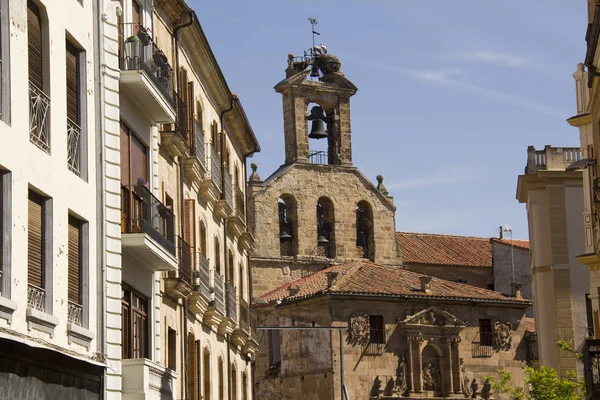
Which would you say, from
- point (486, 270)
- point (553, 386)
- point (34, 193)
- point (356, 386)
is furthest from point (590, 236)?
point (486, 270)

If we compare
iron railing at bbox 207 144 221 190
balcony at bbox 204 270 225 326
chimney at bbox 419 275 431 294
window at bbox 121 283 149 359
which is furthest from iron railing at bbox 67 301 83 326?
chimney at bbox 419 275 431 294

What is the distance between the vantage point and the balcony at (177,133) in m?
28.4

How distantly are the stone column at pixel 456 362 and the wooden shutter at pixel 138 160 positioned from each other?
40985mm

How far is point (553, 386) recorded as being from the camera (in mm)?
40625

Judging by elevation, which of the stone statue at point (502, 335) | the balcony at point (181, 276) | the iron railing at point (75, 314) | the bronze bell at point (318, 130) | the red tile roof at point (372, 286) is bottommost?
the iron railing at point (75, 314)

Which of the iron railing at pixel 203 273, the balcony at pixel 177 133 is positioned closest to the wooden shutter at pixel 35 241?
the balcony at pixel 177 133

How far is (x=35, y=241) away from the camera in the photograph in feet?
60.4

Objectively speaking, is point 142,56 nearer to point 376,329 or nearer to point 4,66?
point 4,66

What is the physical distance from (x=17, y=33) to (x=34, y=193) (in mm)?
1987

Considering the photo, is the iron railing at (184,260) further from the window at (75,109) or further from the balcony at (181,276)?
the window at (75,109)

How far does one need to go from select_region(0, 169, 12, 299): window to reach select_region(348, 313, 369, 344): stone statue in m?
45.9

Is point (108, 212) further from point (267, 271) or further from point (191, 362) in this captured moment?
point (267, 271)

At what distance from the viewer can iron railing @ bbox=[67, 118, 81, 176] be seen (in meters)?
20.1

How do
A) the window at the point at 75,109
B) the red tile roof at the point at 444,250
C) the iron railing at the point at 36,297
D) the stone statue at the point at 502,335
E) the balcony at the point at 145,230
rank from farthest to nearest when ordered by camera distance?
the red tile roof at the point at 444,250, the stone statue at the point at 502,335, the balcony at the point at 145,230, the window at the point at 75,109, the iron railing at the point at 36,297
